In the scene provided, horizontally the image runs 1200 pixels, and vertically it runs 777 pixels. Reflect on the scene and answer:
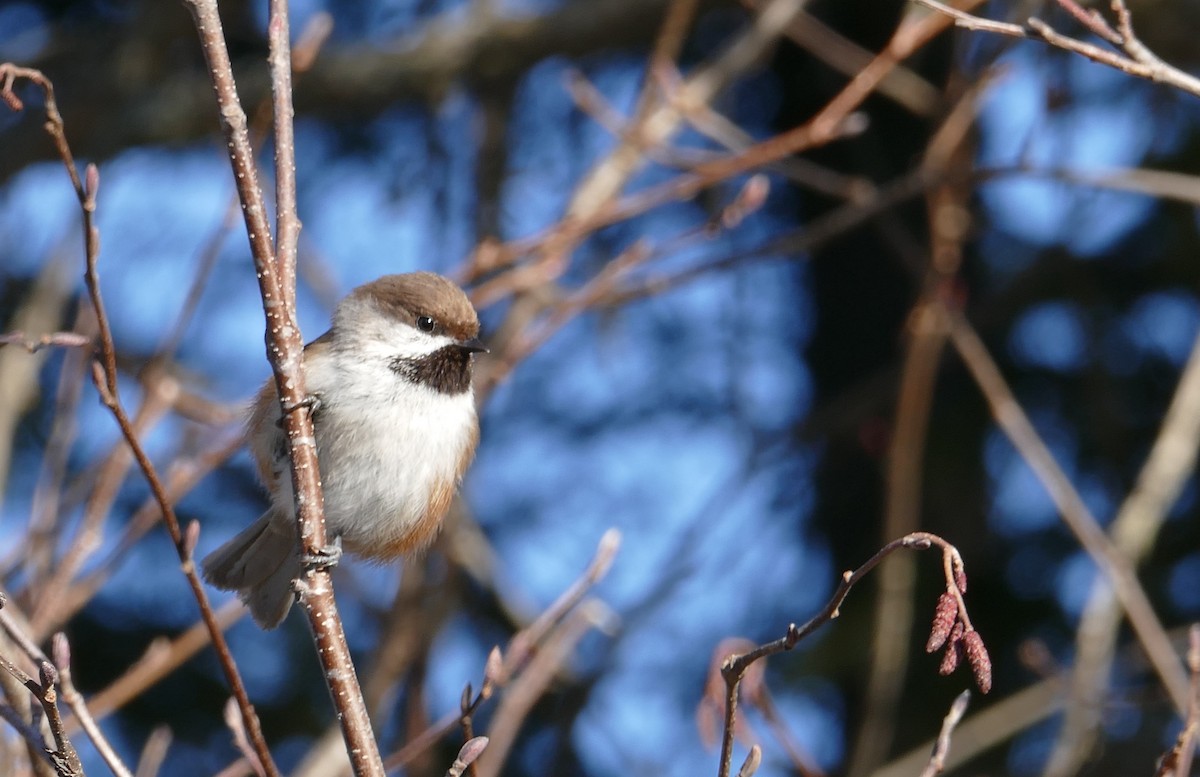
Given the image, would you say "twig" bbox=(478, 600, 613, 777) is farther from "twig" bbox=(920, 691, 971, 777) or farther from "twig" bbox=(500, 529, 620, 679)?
"twig" bbox=(920, 691, 971, 777)

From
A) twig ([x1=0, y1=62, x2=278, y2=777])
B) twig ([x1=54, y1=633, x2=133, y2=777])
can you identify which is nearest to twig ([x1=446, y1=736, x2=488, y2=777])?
twig ([x1=0, y1=62, x2=278, y2=777])

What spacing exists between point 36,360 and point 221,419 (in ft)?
3.75

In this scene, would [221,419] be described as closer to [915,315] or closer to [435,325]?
[435,325]

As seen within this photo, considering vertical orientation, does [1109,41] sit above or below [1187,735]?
above

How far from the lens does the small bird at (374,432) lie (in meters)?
3.30

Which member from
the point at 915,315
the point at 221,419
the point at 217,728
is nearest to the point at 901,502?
the point at 915,315

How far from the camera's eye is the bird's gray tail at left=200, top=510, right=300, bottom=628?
3311 millimetres

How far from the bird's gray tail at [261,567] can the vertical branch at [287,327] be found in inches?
39.2

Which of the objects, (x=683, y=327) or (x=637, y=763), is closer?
(x=637, y=763)

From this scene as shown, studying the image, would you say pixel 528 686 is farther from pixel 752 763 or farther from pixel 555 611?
pixel 752 763

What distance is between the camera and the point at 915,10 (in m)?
4.80

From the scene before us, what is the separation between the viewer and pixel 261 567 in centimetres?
338

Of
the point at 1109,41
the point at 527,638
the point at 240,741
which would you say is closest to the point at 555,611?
the point at 527,638

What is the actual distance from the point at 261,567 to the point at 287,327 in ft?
4.27
